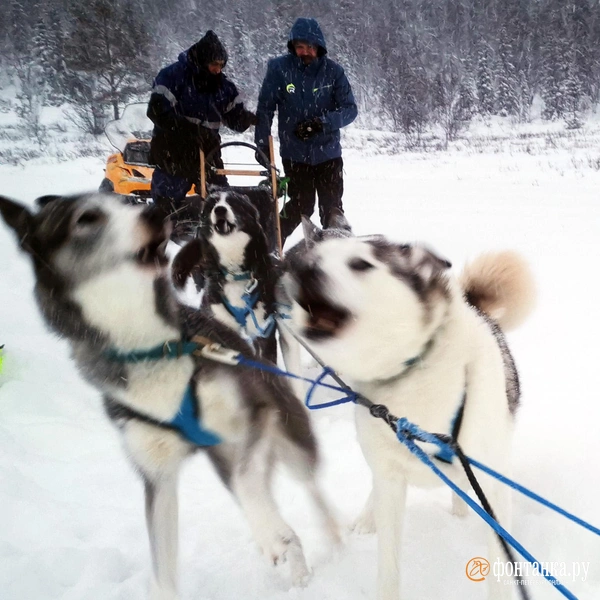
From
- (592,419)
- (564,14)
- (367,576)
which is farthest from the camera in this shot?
(564,14)

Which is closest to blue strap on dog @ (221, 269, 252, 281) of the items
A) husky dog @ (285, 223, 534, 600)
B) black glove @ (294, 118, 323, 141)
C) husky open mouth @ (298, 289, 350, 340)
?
Answer: black glove @ (294, 118, 323, 141)

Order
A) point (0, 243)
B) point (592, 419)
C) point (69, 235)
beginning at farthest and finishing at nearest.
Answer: point (0, 243), point (592, 419), point (69, 235)

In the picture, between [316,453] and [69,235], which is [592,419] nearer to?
[316,453]

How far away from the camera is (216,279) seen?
2471mm

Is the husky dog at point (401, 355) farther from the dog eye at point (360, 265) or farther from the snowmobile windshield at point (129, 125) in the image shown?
the snowmobile windshield at point (129, 125)

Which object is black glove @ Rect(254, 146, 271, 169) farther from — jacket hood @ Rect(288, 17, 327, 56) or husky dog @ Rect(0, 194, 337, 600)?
husky dog @ Rect(0, 194, 337, 600)

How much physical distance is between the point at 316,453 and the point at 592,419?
1366 millimetres

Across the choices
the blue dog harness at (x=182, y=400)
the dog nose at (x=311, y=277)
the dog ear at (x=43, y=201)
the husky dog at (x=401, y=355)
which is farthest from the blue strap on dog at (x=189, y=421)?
the dog ear at (x=43, y=201)

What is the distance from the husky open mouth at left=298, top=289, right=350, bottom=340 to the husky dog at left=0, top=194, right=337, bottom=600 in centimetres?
41

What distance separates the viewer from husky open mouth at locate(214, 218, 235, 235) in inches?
95.0

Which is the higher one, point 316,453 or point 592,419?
point 316,453

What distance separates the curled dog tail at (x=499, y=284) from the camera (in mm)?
1487

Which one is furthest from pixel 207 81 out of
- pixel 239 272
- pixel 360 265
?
pixel 360 265

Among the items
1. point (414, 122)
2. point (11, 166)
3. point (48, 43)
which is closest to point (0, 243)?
point (11, 166)
